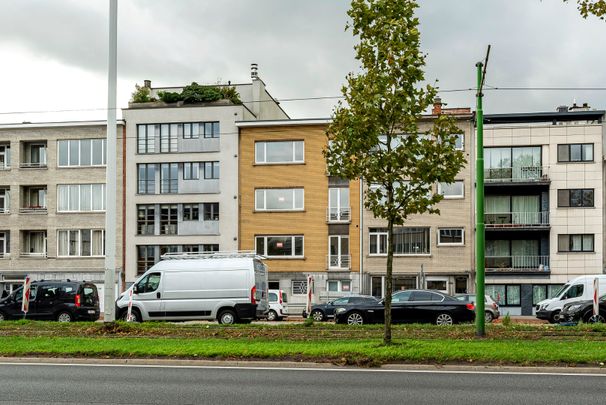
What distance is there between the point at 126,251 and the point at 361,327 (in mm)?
33932

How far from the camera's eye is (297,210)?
170ft

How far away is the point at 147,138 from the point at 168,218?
5.84 metres

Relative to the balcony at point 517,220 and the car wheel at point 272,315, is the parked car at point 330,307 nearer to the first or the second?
the car wheel at point 272,315

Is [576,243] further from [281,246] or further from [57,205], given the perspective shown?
[57,205]

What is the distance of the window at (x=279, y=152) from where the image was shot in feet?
172

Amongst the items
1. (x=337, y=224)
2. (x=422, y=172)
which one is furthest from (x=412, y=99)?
(x=337, y=224)

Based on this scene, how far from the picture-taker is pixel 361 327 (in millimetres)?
22891

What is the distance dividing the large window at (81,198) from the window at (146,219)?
9.29 ft

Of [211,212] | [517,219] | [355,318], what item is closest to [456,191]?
[517,219]

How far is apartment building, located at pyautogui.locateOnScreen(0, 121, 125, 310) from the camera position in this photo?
54688 mm

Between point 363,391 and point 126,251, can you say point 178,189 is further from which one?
point 363,391

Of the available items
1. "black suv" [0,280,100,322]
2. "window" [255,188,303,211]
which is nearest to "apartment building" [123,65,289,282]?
"window" [255,188,303,211]

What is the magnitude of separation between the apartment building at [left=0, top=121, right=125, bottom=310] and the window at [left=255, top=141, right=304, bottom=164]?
32.5 ft

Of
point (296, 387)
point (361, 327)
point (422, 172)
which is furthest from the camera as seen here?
point (361, 327)
